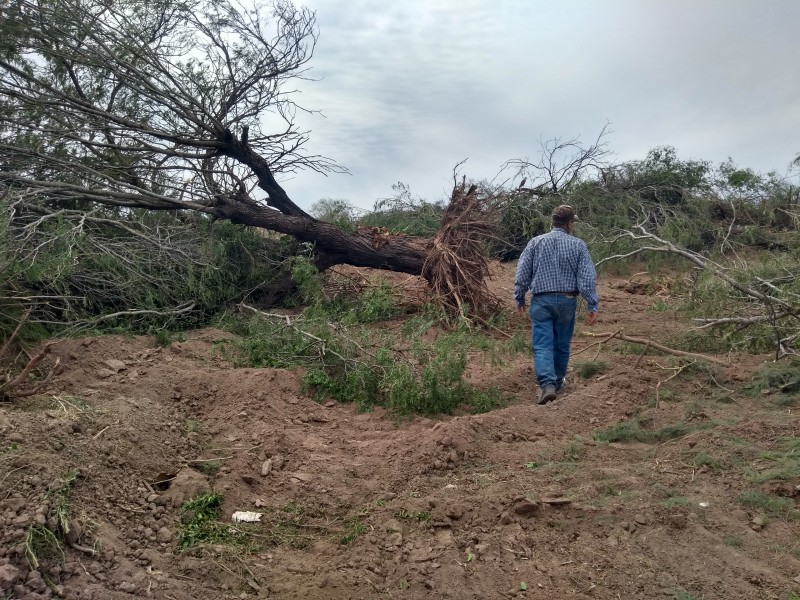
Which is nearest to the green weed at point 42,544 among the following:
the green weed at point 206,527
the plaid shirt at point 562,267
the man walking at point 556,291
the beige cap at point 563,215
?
the green weed at point 206,527

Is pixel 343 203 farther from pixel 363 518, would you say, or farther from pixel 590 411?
pixel 363 518

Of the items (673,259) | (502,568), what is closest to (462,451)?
(502,568)

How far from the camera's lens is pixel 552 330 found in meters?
5.80

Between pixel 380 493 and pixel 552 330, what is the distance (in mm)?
2383

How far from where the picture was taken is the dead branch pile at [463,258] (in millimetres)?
8117

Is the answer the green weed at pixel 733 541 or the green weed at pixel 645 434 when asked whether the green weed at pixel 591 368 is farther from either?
the green weed at pixel 733 541

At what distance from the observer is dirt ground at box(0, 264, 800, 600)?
9.86 feet

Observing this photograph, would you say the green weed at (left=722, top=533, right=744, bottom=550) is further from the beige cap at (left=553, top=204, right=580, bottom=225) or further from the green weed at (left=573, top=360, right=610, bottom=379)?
the beige cap at (left=553, top=204, right=580, bottom=225)

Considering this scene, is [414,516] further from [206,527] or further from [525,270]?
[525,270]

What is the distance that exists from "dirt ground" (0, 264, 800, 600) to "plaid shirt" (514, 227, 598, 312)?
31.0 inches

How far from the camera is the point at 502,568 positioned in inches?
125

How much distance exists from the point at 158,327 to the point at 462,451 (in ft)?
11.0

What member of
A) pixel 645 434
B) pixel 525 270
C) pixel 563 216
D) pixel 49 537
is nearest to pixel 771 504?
pixel 645 434

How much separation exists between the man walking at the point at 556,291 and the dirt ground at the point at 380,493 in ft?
1.51
